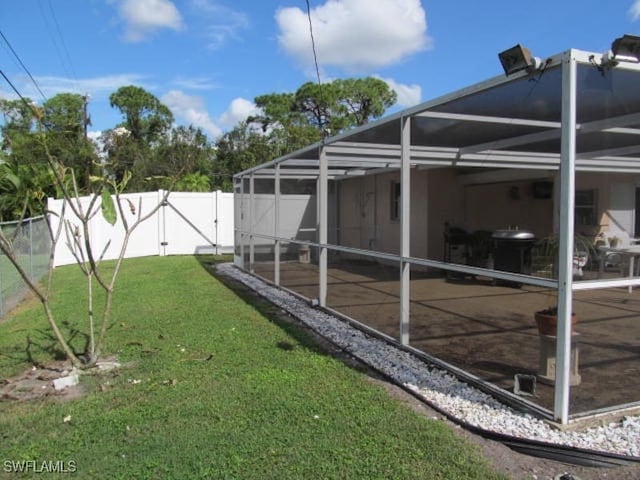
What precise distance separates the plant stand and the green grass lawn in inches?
45.9

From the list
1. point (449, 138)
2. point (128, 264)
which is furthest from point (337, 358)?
point (128, 264)

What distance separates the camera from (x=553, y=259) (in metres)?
3.74

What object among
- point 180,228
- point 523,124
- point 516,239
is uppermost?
point 523,124

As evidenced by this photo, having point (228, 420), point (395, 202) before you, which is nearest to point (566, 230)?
point (228, 420)

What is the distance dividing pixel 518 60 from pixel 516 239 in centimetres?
214

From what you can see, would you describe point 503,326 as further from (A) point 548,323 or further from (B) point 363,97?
(B) point 363,97

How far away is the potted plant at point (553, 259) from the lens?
3.60m

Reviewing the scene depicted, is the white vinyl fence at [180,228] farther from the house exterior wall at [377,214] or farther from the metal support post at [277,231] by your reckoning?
the metal support post at [277,231]

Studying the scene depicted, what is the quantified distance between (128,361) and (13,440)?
178cm

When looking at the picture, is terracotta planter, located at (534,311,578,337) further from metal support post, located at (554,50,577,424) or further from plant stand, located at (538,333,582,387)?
metal support post, located at (554,50,577,424)

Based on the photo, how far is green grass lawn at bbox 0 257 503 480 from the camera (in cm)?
300

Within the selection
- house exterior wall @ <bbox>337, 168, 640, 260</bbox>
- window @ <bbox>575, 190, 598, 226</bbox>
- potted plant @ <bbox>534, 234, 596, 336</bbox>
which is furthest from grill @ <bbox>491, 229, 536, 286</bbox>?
house exterior wall @ <bbox>337, 168, 640, 260</bbox>

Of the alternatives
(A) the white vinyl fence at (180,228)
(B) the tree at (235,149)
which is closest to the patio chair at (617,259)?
(A) the white vinyl fence at (180,228)

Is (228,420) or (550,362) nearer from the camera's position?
(228,420)
